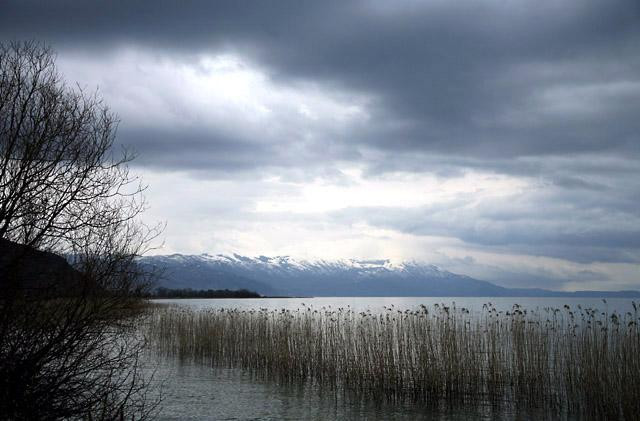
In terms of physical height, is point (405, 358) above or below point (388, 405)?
above

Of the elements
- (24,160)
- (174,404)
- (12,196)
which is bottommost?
(174,404)

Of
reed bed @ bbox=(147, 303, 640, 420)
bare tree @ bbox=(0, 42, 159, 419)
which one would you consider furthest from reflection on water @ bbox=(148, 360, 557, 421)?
bare tree @ bbox=(0, 42, 159, 419)

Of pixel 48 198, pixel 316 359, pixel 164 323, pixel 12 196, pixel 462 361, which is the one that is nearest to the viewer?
pixel 12 196

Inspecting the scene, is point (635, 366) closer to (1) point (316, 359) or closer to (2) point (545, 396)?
(2) point (545, 396)

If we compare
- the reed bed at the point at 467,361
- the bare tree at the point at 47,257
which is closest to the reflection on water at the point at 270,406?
the reed bed at the point at 467,361

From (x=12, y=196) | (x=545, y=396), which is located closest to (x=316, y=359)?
(x=545, y=396)

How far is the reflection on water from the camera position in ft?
39.8

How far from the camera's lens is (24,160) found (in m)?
6.54

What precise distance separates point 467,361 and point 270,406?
5176 mm

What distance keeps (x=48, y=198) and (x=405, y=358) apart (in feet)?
33.9

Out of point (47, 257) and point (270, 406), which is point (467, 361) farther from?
point (47, 257)

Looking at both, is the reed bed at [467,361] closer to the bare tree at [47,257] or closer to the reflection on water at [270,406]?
the reflection on water at [270,406]

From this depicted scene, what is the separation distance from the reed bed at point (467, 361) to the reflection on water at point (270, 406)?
0.76 m

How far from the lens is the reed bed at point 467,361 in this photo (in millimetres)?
11547
